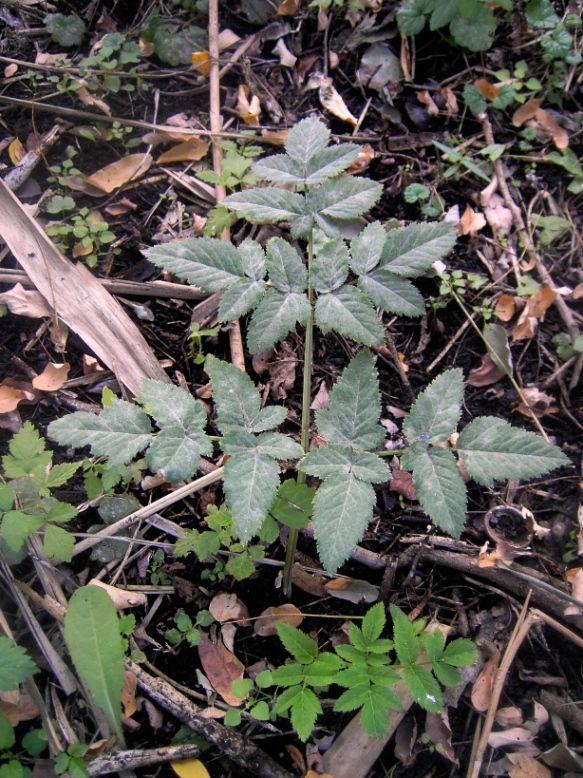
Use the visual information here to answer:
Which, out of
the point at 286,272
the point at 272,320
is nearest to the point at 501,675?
the point at 272,320

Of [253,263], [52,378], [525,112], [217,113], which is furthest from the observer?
[525,112]

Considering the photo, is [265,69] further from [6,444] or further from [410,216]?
[6,444]

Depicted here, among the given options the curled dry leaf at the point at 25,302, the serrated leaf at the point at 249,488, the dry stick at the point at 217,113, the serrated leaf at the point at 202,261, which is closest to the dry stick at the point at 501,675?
the serrated leaf at the point at 249,488

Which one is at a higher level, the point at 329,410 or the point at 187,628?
the point at 329,410

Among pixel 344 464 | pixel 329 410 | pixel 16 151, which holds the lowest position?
pixel 344 464

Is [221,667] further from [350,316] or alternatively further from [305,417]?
[350,316]

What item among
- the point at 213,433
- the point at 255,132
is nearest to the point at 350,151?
the point at 255,132
